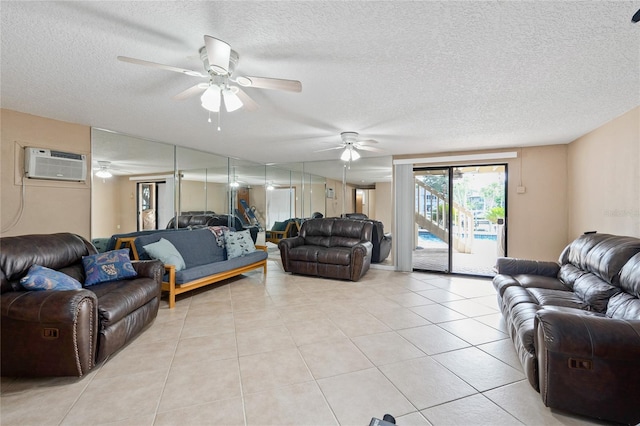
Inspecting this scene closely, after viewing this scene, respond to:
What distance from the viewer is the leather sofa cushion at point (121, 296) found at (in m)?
2.16

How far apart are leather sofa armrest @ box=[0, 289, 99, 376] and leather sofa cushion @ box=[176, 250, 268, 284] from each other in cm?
155

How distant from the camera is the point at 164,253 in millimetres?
3613

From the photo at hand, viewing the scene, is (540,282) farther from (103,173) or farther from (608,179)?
(103,173)

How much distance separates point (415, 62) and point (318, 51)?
0.76 meters

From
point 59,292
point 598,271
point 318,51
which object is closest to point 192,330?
point 59,292

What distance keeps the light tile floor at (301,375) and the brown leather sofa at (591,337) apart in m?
0.20

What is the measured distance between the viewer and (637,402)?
1.51 meters

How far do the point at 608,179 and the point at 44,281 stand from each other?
6020mm

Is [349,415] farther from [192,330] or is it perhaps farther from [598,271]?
[598,271]

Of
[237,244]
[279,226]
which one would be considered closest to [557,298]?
[237,244]

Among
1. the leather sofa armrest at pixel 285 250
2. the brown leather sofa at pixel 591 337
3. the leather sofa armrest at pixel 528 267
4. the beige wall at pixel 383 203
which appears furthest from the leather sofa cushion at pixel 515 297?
the leather sofa armrest at pixel 285 250

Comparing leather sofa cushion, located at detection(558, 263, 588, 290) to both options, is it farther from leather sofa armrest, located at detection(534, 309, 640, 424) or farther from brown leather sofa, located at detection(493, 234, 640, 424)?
leather sofa armrest, located at detection(534, 309, 640, 424)

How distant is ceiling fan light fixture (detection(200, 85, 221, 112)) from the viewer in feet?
6.90

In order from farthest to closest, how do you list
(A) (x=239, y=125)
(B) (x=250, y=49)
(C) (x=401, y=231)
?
1. (C) (x=401, y=231)
2. (A) (x=239, y=125)
3. (B) (x=250, y=49)
